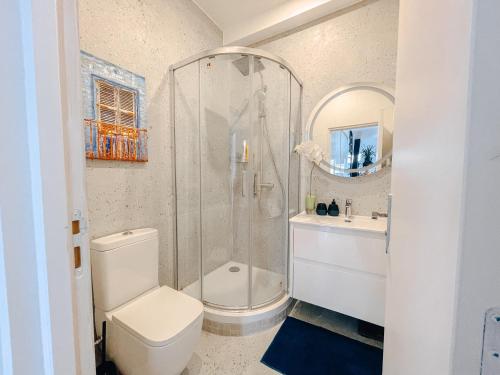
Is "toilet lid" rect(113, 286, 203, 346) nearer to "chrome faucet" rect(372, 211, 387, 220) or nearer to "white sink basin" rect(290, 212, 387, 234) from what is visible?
"white sink basin" rect(290, 212, 387, 234)

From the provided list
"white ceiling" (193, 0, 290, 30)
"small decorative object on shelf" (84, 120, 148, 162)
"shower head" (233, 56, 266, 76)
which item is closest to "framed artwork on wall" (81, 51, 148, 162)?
"small decorative object on shelf" (84, 120, 148, 162)

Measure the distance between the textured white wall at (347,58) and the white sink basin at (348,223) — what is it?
4.5 inches

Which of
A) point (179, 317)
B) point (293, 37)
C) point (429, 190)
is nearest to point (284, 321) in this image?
point (179, 317)

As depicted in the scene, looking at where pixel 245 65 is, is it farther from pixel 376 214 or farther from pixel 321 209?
pixel 376 214

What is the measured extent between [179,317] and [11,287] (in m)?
0.91

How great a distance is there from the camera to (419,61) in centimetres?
52

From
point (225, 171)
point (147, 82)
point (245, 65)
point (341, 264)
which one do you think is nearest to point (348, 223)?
point (341, 264)

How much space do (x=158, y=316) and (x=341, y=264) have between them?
47.7 inches

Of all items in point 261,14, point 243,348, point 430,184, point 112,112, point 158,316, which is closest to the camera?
point 430,184

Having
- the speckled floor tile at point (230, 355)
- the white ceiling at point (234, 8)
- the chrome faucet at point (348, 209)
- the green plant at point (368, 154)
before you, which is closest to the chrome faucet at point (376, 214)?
the chrome faucet at point (348, 209)

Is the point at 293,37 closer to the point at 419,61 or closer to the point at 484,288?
the point at 419,61

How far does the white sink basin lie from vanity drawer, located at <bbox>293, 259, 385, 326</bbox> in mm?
308

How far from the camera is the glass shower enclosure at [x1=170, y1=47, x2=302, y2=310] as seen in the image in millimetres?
1637

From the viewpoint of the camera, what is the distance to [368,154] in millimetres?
1611
